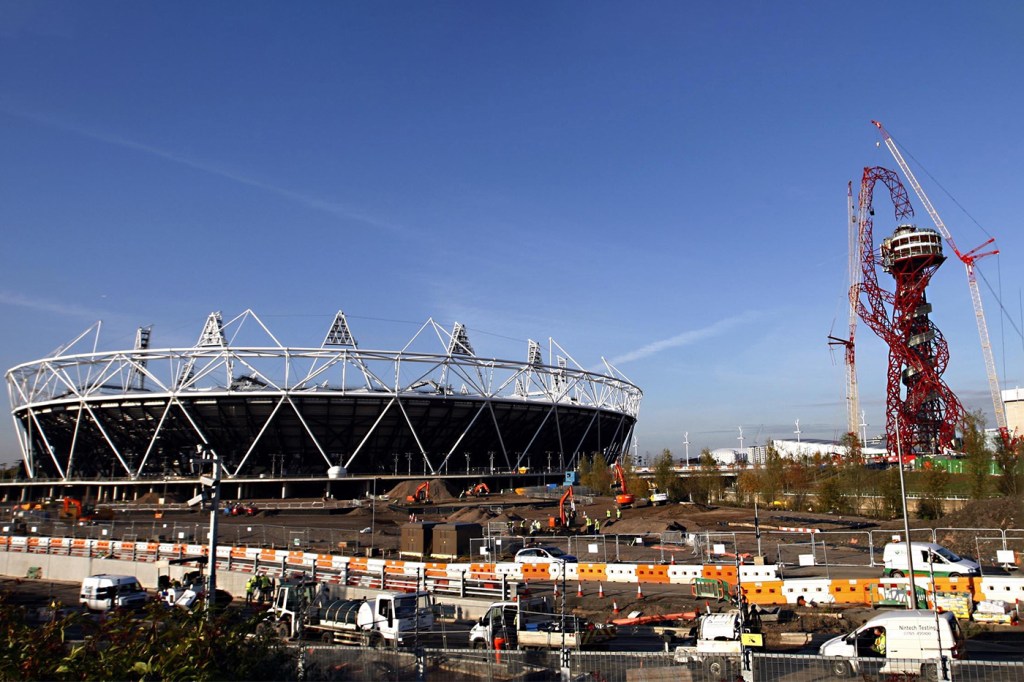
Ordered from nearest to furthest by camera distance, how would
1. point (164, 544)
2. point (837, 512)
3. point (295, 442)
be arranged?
point (164, 544) < point (837, 512) < point (295, 442)

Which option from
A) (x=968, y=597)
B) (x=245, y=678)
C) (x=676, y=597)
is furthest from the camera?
(x=676, y=597)

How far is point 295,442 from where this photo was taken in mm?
87188

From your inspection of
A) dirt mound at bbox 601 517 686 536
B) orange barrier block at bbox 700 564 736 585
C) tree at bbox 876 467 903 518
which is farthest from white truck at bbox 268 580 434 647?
tree at bbox 876 467 903 518

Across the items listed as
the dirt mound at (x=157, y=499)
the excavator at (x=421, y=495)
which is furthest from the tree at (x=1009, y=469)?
the dirt mound at (x=157, y=499)

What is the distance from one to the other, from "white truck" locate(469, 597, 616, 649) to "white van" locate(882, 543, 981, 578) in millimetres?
10503

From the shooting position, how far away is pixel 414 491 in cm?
8050

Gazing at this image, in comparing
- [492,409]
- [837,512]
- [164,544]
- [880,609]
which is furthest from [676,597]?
[492,409]

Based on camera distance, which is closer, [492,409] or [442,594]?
[442,594]

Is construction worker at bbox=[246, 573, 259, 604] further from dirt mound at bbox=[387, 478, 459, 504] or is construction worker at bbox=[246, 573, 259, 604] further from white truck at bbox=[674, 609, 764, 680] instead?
dirt mound at bbox=[387, 478, 459, 504]

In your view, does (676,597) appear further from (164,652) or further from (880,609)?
(164,652)

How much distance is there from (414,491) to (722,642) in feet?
224

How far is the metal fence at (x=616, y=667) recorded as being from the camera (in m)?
10.3

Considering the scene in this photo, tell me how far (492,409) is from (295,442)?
24.9 metres

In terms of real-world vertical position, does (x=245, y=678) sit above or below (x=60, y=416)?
below
